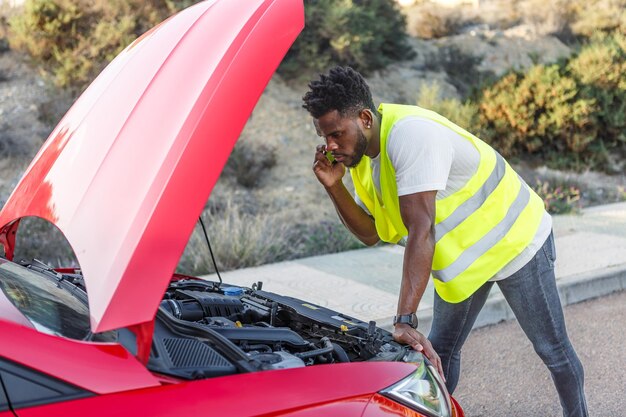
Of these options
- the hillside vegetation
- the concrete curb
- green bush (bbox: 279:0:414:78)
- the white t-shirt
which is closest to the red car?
the white t-shirt

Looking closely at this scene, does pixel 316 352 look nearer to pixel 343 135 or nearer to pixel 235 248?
pixel 343 135

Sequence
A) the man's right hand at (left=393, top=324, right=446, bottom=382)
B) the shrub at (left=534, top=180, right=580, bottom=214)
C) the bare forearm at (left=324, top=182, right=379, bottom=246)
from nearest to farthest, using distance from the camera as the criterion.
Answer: the man's right hand at (left=393, top=324, right=446, bottom=382), the bare forearm at (left=324, top=182, right=379, bottom=246), the shrub at (left=534, top=180, right=580, bottom=214)

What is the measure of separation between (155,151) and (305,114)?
11051 mm

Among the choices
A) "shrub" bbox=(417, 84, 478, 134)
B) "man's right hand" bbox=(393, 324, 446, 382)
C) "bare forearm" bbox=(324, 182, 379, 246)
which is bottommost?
"shrub" bbox=(417, 84, 478, 134)

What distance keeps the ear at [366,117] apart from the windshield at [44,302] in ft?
4.27

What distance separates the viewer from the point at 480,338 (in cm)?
564

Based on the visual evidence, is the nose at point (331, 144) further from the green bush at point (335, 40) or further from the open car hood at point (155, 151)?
the green bush at point (335, 40)

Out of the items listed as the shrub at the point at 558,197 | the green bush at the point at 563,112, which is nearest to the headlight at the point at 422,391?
the shrub at the point at 558,197

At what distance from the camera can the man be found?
119 inches

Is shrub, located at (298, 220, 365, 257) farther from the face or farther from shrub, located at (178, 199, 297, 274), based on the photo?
the face

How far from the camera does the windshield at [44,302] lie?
2.22m

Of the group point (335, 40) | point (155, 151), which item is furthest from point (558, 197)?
point (155, 151)

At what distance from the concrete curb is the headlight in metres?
2.91

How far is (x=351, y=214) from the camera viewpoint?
3.60m
